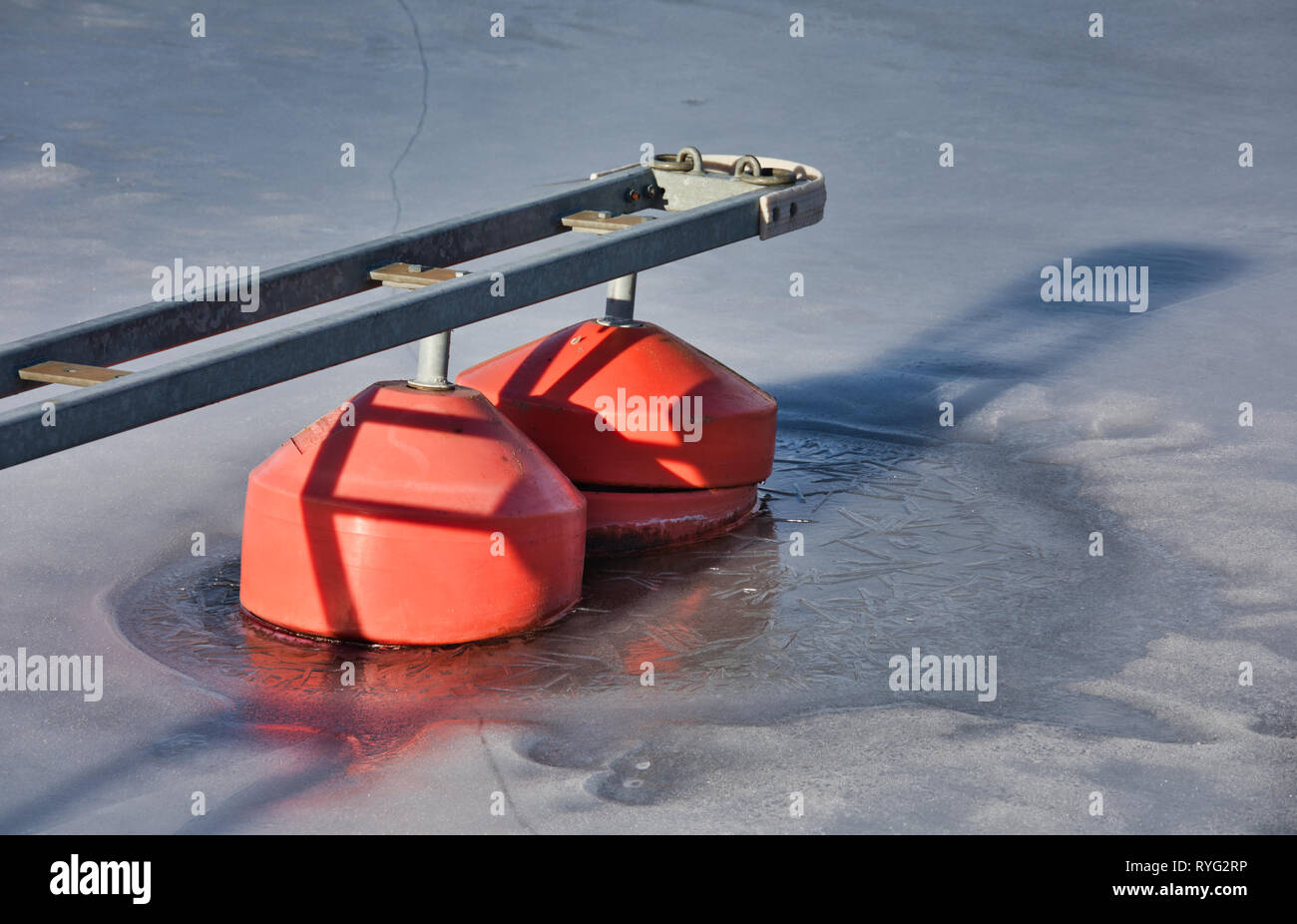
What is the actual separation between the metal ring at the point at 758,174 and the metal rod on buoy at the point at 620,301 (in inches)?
Result: 16.4

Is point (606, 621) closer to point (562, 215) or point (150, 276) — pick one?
point (562, 215)

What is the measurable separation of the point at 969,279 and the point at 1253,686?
12.4ft

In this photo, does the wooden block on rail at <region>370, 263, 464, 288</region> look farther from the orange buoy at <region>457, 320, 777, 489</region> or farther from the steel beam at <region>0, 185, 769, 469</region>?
the orange buoy at <region>457, 320, 777, 489</region>

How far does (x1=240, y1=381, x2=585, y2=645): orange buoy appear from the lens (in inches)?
124

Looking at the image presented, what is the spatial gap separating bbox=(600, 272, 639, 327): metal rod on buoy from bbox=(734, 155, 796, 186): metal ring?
415 millimetres

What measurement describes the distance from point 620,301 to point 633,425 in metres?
0.36

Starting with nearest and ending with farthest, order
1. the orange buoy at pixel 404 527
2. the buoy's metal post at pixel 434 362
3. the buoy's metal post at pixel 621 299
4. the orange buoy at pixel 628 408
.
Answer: the orange buoy at pixel 404 527, the buoy's metal post at pixel 434 362, the orange buoy at pixel 628 408, the buoy's metal post at pixel 621 299

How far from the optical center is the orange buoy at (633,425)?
3.89m

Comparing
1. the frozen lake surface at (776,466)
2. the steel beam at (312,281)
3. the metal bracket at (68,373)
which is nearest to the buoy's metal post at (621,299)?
the steel beam at (312,281)

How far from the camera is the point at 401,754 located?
108 inches

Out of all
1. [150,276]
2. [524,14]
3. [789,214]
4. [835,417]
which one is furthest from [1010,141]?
[789,214]

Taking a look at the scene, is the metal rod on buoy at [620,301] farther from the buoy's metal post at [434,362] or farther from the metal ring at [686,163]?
the buoy's metal post at [434,362]

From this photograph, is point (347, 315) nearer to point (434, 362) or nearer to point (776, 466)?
point (434, 362)

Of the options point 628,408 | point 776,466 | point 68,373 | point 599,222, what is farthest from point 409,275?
point 776,466
